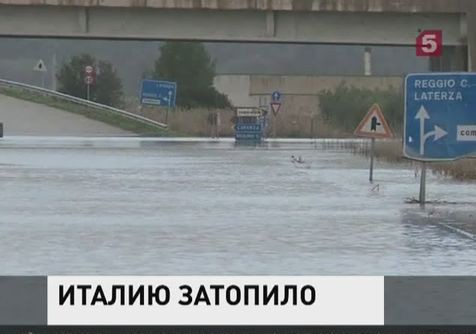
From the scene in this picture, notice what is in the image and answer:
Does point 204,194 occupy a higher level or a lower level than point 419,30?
lower

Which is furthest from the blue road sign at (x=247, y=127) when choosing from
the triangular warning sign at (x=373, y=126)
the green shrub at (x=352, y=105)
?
the triangular warning sign at (x=373, y=126)

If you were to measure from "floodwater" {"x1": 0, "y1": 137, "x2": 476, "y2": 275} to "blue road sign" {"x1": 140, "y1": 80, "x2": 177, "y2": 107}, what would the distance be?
54896mm

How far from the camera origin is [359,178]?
32.0 metres

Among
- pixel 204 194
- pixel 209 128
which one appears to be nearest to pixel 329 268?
pixel 204 194

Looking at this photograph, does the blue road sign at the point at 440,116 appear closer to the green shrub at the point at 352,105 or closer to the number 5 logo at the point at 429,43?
the number 5 logo at the point at 429,43

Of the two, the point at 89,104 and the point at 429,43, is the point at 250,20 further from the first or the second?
the point at 89,104

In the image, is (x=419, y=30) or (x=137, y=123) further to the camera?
(x=137, y=123)

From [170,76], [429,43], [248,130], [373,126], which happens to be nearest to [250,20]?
[248,130]

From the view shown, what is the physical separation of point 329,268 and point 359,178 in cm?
1782

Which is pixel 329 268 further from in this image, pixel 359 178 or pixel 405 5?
pixel 405 5

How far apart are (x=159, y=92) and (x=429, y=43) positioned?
138ft

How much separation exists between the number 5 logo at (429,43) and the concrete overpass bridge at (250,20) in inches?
56.1

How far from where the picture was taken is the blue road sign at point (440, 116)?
23.7 meters

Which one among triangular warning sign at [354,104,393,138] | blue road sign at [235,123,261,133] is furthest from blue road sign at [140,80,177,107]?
triangular warning sign at [354,104,393,138]
